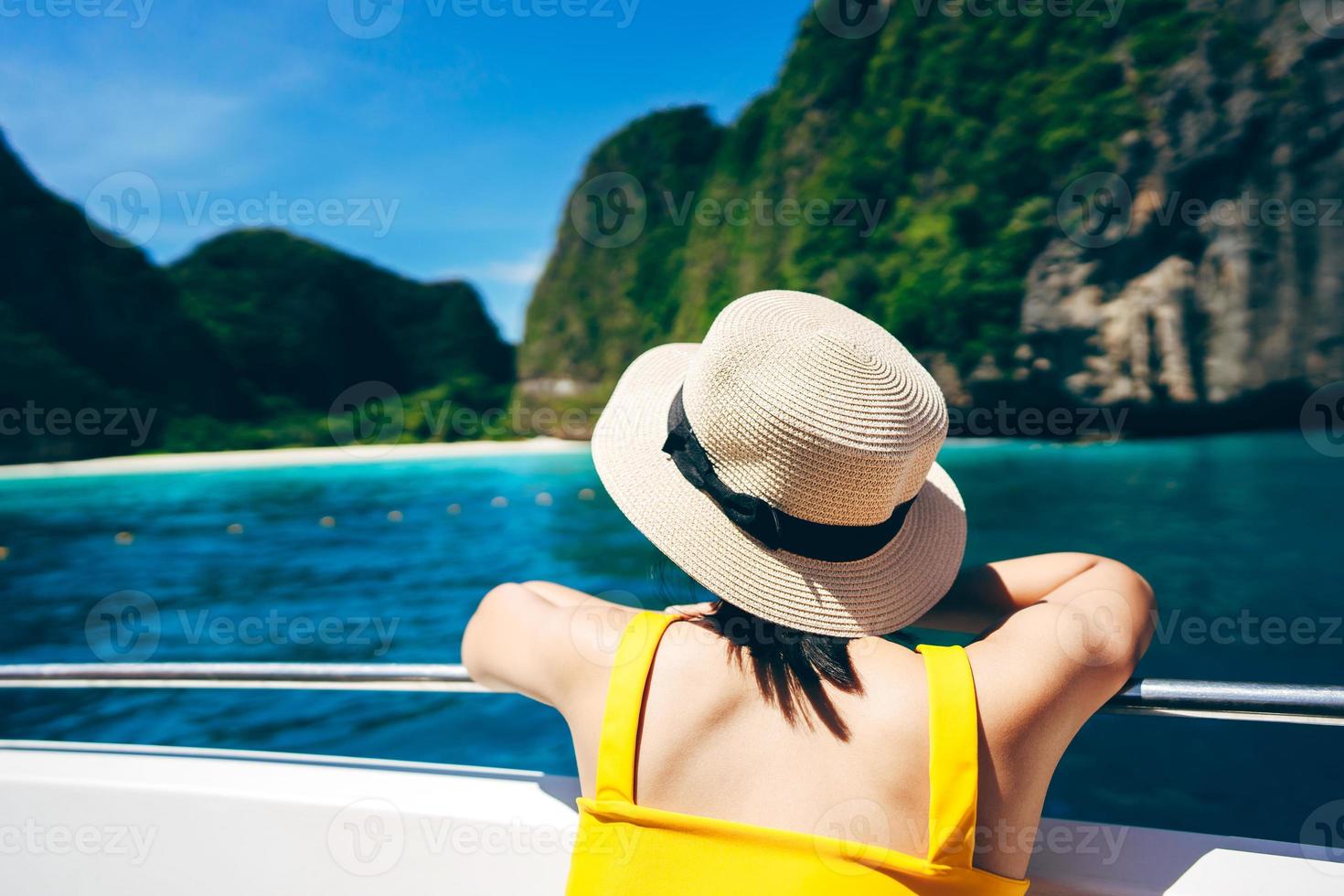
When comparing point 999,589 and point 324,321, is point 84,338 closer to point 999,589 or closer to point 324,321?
point 324,321

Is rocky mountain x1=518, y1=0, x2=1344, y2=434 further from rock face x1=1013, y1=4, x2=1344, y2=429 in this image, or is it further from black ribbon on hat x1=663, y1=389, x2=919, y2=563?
black ribbon on hat x1=663, y1=389, x2=919, y2=563

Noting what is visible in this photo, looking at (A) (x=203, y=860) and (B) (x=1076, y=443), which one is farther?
(B) (x=1076, y=443)

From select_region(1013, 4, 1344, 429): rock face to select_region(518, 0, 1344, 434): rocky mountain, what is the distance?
0.05 metres

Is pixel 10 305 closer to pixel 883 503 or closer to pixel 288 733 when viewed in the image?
pixel 288 733

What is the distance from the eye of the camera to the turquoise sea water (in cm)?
343

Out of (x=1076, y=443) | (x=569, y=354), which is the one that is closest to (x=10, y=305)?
(x=569, y=354)

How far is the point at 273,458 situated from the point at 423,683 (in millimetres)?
41622

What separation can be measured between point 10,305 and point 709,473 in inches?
2279

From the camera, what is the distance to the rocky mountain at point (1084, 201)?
21562 mm

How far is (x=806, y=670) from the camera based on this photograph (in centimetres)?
91

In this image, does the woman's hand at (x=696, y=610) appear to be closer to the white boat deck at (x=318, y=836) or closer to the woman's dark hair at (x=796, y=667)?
the woman's dark hair at (x=796, y=667)

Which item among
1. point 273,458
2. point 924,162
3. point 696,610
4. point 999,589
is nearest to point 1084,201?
point 924,162

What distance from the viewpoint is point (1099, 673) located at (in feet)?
3.05

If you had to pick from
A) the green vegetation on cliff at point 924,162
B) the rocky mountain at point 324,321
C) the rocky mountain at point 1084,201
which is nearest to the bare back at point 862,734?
the rocky mountain at point 1084,201
